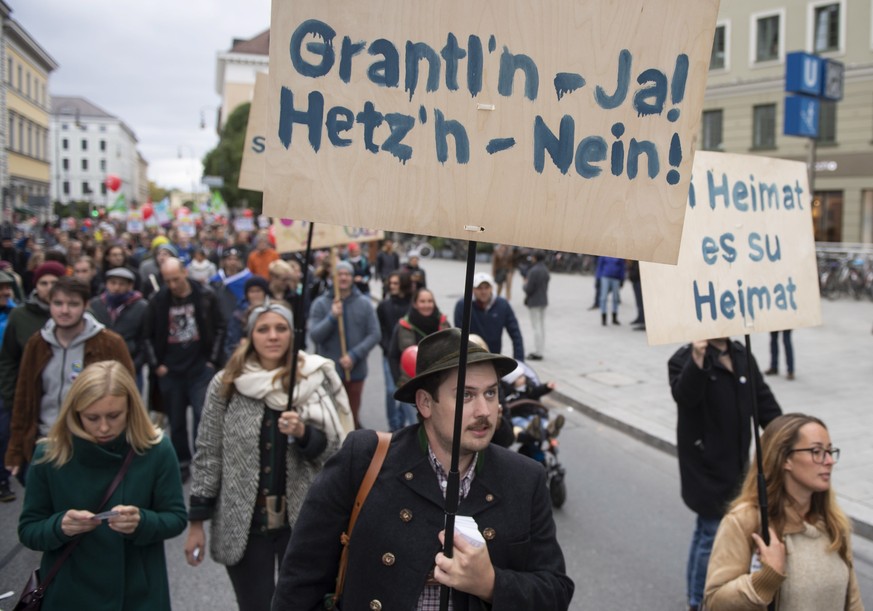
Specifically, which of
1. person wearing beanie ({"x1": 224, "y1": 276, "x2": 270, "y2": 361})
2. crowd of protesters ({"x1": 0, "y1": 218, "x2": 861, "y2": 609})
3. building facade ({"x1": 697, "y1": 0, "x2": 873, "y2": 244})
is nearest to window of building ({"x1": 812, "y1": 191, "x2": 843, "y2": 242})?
building facade ({"x1": 697, "y1": 0, "x2": 873, "y2": 244})

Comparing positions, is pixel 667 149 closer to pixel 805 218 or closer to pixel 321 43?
pixel 321 43

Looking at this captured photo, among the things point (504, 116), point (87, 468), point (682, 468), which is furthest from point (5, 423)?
point (504, 116)

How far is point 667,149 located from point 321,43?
3.01 feet

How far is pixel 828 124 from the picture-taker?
2906cm

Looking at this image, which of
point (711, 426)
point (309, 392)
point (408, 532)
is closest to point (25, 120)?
point (309, 392)

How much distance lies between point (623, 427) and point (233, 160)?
192ft

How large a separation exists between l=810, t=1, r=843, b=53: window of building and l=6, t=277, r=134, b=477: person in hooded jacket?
1211 inches

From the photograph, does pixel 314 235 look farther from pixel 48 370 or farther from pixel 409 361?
pixel 48 370

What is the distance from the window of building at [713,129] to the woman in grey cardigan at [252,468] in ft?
107

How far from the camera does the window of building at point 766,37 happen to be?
30219 millimetres

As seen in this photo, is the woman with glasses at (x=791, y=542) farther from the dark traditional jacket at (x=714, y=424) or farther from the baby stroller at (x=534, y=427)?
the baby stroller at (x=534, y=427)

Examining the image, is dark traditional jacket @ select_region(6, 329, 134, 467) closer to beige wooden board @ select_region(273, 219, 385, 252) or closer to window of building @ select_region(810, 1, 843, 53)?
beige wooden board @ select_region(273, 219, 385, 252)

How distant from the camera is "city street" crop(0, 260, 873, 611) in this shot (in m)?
4.60

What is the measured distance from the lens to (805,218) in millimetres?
3213
